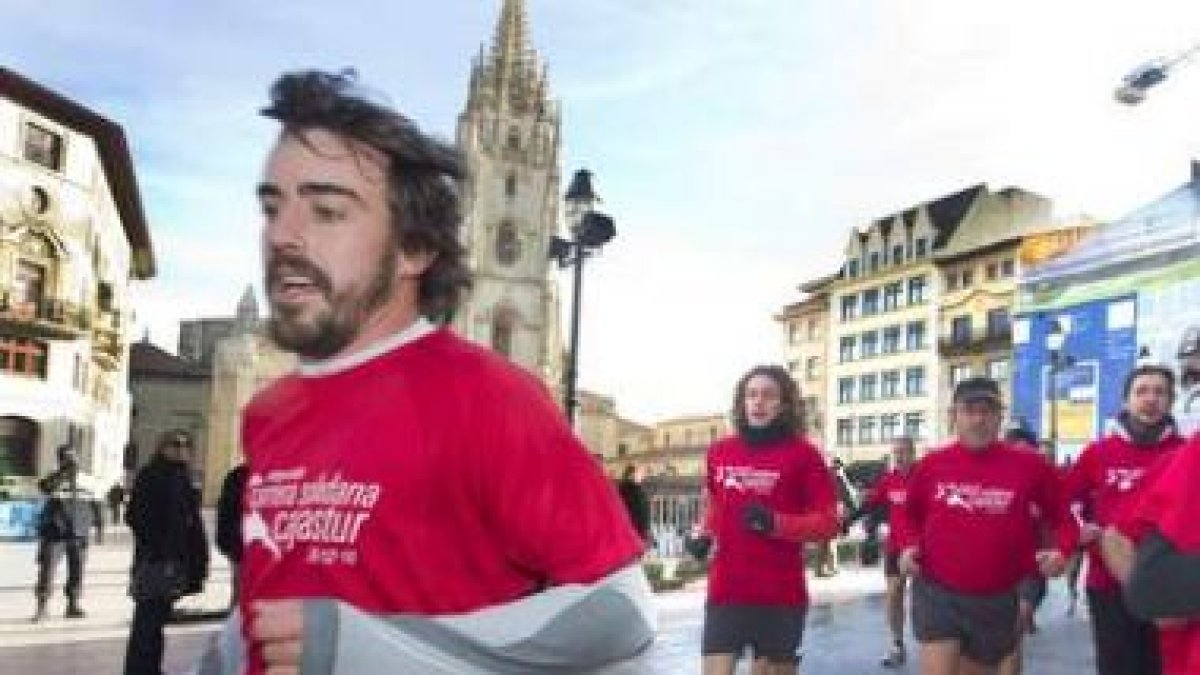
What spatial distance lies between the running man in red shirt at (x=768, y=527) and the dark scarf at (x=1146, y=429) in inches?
68.5

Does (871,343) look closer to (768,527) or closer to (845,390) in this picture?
(845,390)

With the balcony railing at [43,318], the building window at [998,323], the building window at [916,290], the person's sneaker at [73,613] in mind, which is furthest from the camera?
the building window at [916,290]

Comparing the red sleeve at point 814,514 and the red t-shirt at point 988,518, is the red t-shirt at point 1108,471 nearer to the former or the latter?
the red t-shirt at point 988,518

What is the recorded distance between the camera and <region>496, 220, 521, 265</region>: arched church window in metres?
110

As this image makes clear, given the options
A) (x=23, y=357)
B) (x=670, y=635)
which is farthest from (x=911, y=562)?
(x=23, y=357)

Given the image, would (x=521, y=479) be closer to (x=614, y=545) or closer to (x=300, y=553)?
(x=614, y=545)

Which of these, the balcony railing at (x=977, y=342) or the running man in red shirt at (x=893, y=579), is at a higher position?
the balcony railing at (x=977, y=342)

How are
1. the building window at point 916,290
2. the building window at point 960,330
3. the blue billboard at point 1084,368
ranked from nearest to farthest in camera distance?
1. the blue billboard at point 1084,368
2. the building window at point 960,330
3. the building window at point 916,290

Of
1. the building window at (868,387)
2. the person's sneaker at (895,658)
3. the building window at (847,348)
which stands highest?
the building window at (847,348)

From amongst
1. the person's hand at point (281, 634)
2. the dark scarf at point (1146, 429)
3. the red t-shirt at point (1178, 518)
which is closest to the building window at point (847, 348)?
the dark scarf at point (1146, 429)

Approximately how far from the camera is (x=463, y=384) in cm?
243

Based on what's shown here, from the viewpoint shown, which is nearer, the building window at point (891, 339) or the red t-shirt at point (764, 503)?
the red t-shirt at point (764, 503)

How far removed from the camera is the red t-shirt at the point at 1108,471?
8.57 m

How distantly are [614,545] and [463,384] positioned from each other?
36cm
